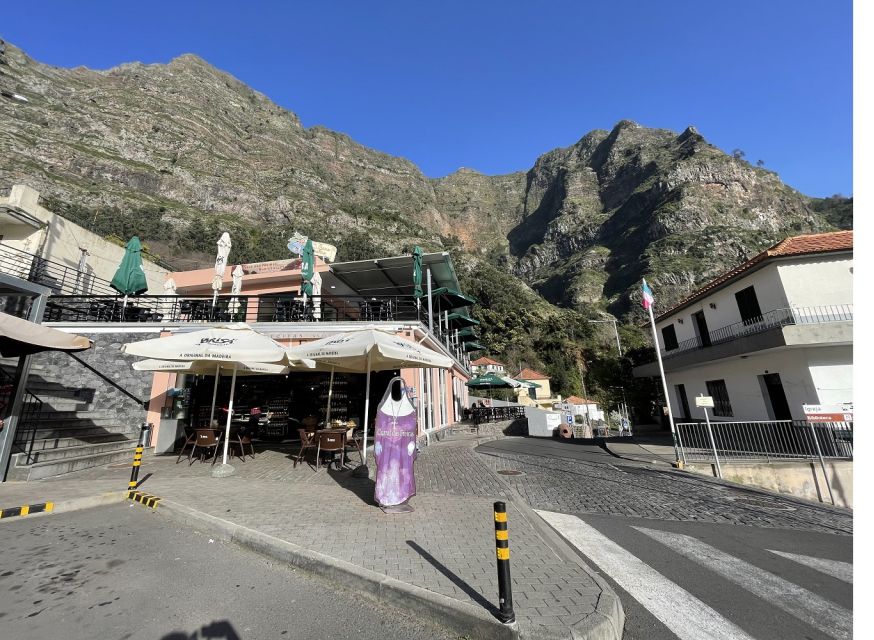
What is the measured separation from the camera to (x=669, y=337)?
71.3ft

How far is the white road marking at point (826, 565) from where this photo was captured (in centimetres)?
392

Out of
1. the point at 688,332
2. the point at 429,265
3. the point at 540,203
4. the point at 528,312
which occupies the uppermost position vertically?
→ the point at 540,203

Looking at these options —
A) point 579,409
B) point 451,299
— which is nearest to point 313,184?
point 451,299

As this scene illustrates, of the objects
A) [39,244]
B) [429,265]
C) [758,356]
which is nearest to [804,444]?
[758,356]

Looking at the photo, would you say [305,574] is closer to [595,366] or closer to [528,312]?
[595,366]

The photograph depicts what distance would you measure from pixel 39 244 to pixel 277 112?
5128 inches

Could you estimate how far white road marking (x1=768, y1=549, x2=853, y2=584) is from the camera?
12.9 ft

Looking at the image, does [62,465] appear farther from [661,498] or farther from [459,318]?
[459,318]

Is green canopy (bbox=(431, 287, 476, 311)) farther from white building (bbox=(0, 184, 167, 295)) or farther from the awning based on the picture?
white building (bbox=(0, 184, 167, 295))

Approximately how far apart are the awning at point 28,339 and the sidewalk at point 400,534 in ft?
8.65

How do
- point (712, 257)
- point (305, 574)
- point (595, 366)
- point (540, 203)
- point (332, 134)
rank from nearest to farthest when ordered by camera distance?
1. point (305, 574)
2. point (595, 366)
3. point (712, 257)
4. point (332, 134)
5. point (540, 203)

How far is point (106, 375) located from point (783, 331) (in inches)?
886

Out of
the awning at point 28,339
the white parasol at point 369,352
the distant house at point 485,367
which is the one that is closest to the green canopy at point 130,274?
the awning at point 28,339

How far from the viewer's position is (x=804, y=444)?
35.7 feet
